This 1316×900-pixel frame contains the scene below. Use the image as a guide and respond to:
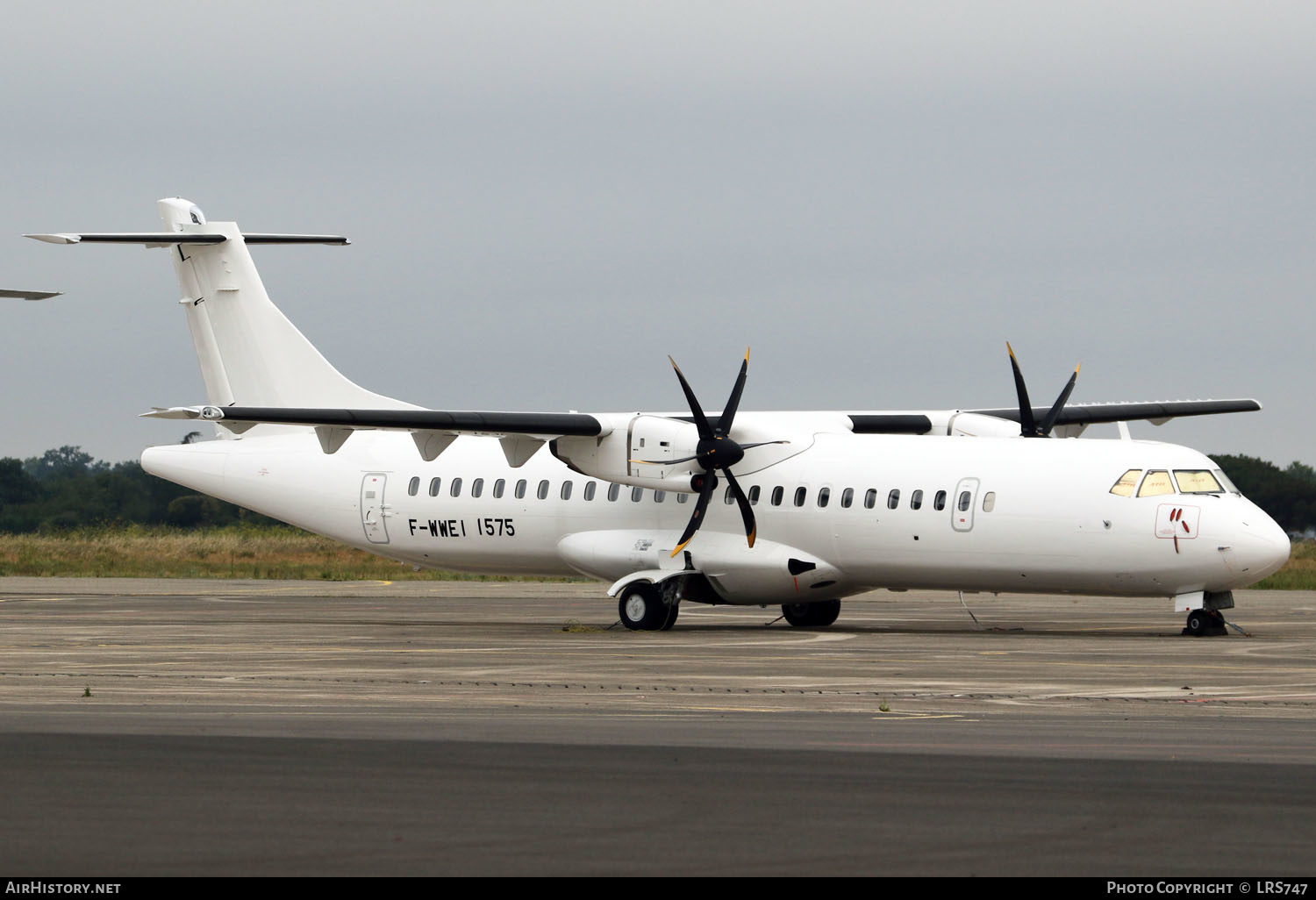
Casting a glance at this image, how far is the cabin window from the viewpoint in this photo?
25.5m

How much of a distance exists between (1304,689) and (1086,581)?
328 inches

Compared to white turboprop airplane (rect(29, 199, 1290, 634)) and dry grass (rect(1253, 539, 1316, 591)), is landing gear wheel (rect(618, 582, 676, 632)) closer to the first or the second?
white turboprop airplane (rect(29, 199, 1290, 634))

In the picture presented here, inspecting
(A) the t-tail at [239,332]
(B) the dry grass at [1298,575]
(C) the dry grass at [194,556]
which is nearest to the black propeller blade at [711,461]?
(A) the t-tail at [239,332]

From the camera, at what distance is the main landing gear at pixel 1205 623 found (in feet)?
84.0

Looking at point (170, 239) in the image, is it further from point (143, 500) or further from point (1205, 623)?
point (143, 500)

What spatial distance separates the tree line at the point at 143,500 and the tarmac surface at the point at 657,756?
2738 inches

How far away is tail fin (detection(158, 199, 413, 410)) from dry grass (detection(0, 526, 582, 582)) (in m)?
19.0

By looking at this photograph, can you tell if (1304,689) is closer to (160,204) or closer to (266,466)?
(266,466)

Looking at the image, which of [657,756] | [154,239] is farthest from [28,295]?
[657,756]

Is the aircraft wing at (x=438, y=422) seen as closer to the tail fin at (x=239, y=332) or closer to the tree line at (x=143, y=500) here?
the tail fin at (x=239, y=332)

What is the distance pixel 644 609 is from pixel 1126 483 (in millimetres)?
7820

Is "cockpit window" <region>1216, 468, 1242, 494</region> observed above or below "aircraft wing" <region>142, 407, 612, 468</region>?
below

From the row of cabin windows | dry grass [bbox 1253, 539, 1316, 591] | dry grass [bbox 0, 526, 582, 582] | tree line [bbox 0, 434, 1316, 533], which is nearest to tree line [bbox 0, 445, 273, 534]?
tree line [bbox 0, 434, 1316, 533]
